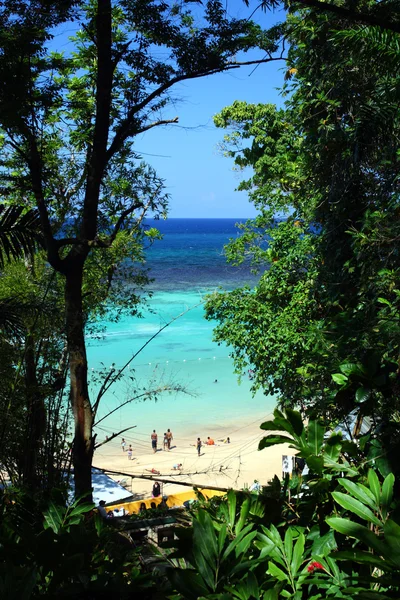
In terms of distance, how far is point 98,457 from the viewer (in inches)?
594

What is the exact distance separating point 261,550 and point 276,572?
5cm

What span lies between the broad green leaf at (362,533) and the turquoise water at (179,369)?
704cm

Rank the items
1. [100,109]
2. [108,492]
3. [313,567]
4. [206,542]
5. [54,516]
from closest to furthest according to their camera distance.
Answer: [206,542], [313,567], [54,516], [100,109], [108,492]

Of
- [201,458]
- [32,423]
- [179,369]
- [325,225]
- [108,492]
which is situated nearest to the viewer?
[32,423]

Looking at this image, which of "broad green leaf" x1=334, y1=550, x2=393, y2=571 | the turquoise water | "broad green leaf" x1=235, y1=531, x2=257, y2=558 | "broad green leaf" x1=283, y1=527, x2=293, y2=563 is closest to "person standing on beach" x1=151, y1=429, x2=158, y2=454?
the turquoise water

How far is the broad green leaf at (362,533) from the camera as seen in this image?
107 cm

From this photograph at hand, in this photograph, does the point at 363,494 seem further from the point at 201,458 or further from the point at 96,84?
the point at 201,458

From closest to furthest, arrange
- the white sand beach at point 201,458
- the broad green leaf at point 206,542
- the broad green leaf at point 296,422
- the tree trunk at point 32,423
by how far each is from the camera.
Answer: the broad green leaf at point 206,542, the broad green leaf at point 296,422, the tree trunk at point 32,423, the white sand beach at point 201,458

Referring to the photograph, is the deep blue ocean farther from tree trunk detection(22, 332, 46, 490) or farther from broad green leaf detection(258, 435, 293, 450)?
broad green leaf detection(258, 435, 293, 450)

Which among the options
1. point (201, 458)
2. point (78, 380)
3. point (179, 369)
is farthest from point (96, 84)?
point (179, 369)

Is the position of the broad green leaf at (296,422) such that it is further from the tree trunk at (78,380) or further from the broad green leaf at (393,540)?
the tree trunk at (78,380)

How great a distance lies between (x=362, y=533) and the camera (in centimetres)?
110

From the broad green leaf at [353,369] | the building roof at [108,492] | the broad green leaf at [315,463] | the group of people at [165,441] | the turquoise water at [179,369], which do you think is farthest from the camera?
the turquoise water at [179,369]

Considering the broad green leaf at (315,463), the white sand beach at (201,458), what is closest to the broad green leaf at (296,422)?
the broad green leaf at (315,463)
